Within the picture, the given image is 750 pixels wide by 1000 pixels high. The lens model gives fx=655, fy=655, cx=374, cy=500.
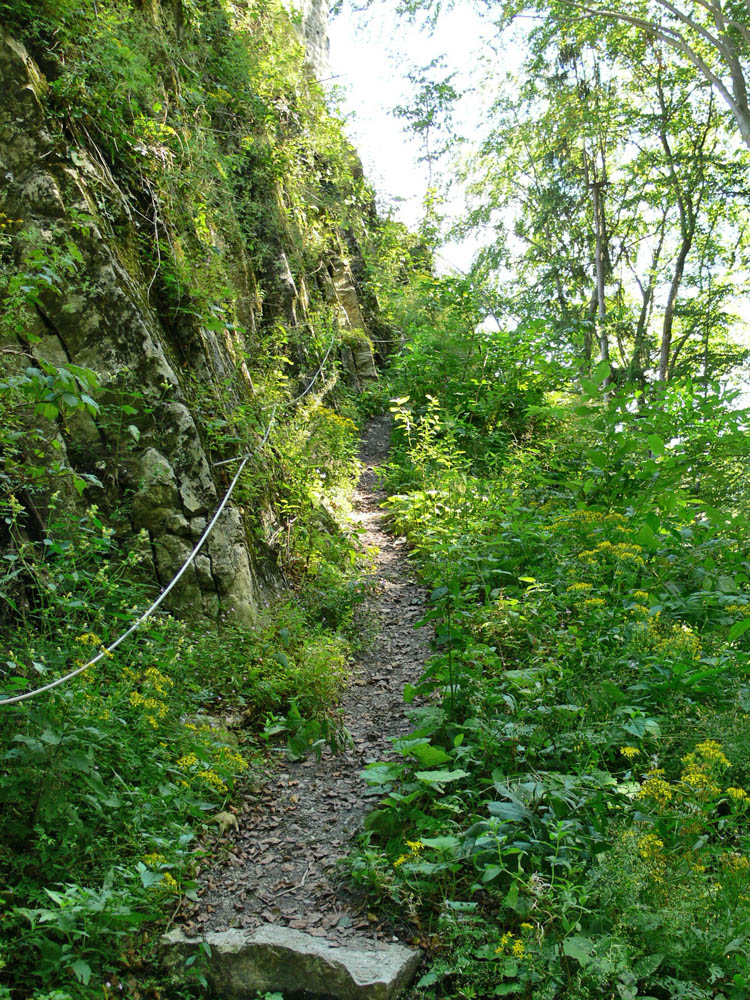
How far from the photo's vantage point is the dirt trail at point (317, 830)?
121 inches

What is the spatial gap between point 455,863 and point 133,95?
6029mm

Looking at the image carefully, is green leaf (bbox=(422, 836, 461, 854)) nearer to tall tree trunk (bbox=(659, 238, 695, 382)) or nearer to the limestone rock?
the limestone rock

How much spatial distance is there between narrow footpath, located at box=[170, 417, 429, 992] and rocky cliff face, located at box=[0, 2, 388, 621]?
1.24 meters

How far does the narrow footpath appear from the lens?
3045 mm

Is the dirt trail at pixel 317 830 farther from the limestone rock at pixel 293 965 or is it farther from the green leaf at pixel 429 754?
the green leaf at pixel 429 754

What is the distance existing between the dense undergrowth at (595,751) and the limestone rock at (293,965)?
0.17 metres

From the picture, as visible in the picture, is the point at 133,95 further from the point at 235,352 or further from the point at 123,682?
the point at 123,682

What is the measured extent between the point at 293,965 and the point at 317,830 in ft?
3.47

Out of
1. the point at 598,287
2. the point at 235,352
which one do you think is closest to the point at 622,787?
the point at 235,352

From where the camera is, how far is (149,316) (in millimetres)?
5113

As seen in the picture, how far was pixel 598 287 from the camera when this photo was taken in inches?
670

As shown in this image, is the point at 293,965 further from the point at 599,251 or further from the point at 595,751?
the point at 599,251

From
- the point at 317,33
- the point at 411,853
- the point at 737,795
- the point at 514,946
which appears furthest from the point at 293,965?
the point at 317,33

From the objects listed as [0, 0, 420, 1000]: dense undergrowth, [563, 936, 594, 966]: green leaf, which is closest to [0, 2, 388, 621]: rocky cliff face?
[0, 0, 420, 1000]: dense undergrowth
